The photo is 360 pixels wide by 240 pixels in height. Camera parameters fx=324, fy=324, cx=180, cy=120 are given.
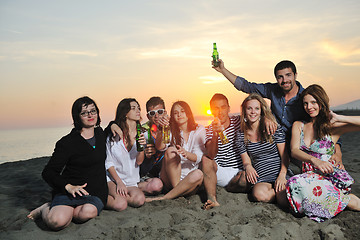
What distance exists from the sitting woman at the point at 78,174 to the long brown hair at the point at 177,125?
3.49 feet

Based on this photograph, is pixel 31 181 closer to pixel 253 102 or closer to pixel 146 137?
pixel 146 137

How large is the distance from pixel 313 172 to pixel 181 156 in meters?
1.85

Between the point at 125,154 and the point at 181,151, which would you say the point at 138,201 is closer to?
the point at 125,154

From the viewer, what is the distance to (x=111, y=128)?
473cm

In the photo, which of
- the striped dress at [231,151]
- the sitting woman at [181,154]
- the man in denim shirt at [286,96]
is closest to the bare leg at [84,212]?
the sitting woman at [181,154]

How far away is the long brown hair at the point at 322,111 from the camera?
4430mm

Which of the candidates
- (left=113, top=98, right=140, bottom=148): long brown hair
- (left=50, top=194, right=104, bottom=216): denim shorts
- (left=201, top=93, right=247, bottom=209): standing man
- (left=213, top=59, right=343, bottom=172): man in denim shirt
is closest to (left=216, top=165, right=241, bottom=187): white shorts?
(left=201, top=93, right=247, bottom=209): standing man

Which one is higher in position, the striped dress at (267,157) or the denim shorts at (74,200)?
the striped dress at (267,157)

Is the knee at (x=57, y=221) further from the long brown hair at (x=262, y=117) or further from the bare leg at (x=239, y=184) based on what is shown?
the long brown hair at (x=262, y=117)

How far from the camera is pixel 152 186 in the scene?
16.3 feet

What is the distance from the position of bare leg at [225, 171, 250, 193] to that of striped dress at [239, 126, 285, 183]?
22 centimetres

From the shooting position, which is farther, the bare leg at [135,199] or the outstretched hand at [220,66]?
the outstretched hand at [220,66]

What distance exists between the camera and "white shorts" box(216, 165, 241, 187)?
4.99 meters

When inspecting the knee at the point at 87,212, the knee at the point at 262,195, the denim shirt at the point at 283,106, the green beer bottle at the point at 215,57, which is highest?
the green beer bottle at the point at 215,57
